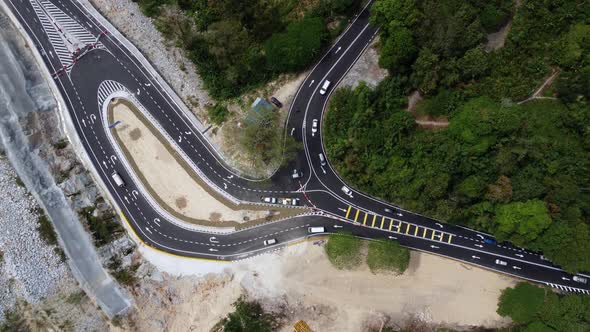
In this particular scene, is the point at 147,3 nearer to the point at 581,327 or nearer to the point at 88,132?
the point at 88,132

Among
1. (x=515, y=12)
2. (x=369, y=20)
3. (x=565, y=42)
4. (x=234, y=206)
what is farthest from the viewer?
(x=234, y=206)

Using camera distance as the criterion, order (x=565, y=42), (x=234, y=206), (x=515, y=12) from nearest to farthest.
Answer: (x=565, y=42), (x=515, y=12), (x=234, y=206)

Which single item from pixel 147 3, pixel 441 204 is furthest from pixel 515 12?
pixel 147 3

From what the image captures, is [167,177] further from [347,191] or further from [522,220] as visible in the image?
[522,220]

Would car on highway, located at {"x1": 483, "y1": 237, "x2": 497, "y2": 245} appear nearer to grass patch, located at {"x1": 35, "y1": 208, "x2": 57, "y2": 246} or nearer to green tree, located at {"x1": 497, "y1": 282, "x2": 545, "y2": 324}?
green tree, located at {"x1": 497, "y1": 282, "x2": 545, "y2": 324}

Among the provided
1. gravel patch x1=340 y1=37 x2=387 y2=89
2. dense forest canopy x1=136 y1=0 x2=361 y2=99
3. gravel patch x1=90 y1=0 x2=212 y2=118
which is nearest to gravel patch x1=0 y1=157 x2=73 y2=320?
gravel patch x1=90 y1=0 x2=212 y2=118
